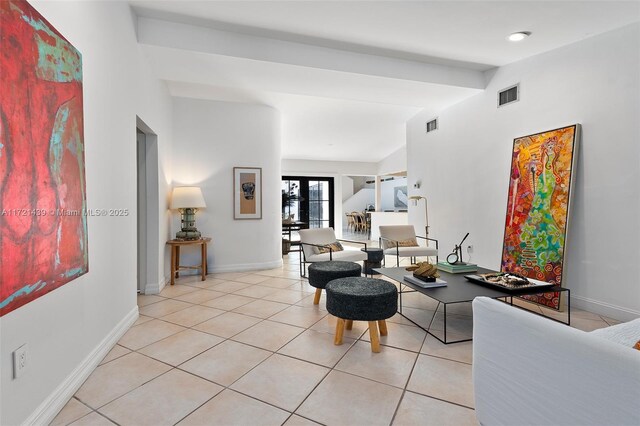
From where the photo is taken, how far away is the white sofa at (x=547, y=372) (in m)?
0.84

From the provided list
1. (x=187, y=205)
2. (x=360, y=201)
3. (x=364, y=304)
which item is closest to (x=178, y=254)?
(x=187, y=205)

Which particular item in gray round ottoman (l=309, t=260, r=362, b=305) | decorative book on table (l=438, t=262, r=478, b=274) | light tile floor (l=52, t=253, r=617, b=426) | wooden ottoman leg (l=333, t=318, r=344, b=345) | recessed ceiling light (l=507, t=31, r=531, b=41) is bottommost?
light tile floor (l=52, t=253, r=617, b=426)

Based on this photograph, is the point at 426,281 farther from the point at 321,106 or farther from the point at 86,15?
the point at 321,106

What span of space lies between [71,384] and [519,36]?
475 cm

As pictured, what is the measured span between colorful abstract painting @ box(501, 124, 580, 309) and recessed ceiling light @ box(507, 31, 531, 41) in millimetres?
1051

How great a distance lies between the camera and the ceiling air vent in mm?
3957

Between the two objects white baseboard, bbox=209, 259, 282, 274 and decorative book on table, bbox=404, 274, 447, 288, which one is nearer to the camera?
decorative book on table, bbox=404, 274, 447, 288

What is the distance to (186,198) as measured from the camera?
14.8 ft

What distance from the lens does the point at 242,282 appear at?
14.9 ft

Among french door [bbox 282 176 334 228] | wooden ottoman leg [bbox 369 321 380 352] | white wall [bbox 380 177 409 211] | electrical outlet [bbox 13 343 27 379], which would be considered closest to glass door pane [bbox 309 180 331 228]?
french door [bbox 282 176 334 228]

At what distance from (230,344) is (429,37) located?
359cm

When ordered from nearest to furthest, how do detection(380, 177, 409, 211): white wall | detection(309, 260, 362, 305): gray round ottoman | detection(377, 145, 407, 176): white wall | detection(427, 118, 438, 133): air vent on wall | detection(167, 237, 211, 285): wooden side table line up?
detection(309, 260, 362, 305): gray round ottoman
detection(167, 237, 211, 285): wooden side table
detection(427, 118, 438, 133): air vent on wall
detection(377, 145, 407, 176): white wall
detection(380, 177, 409, 211): white wall

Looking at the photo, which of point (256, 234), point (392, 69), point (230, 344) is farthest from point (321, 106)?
point (230, 344)

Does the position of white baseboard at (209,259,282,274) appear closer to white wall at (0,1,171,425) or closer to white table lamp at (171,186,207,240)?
white table lamp at (171,186,207,240)
